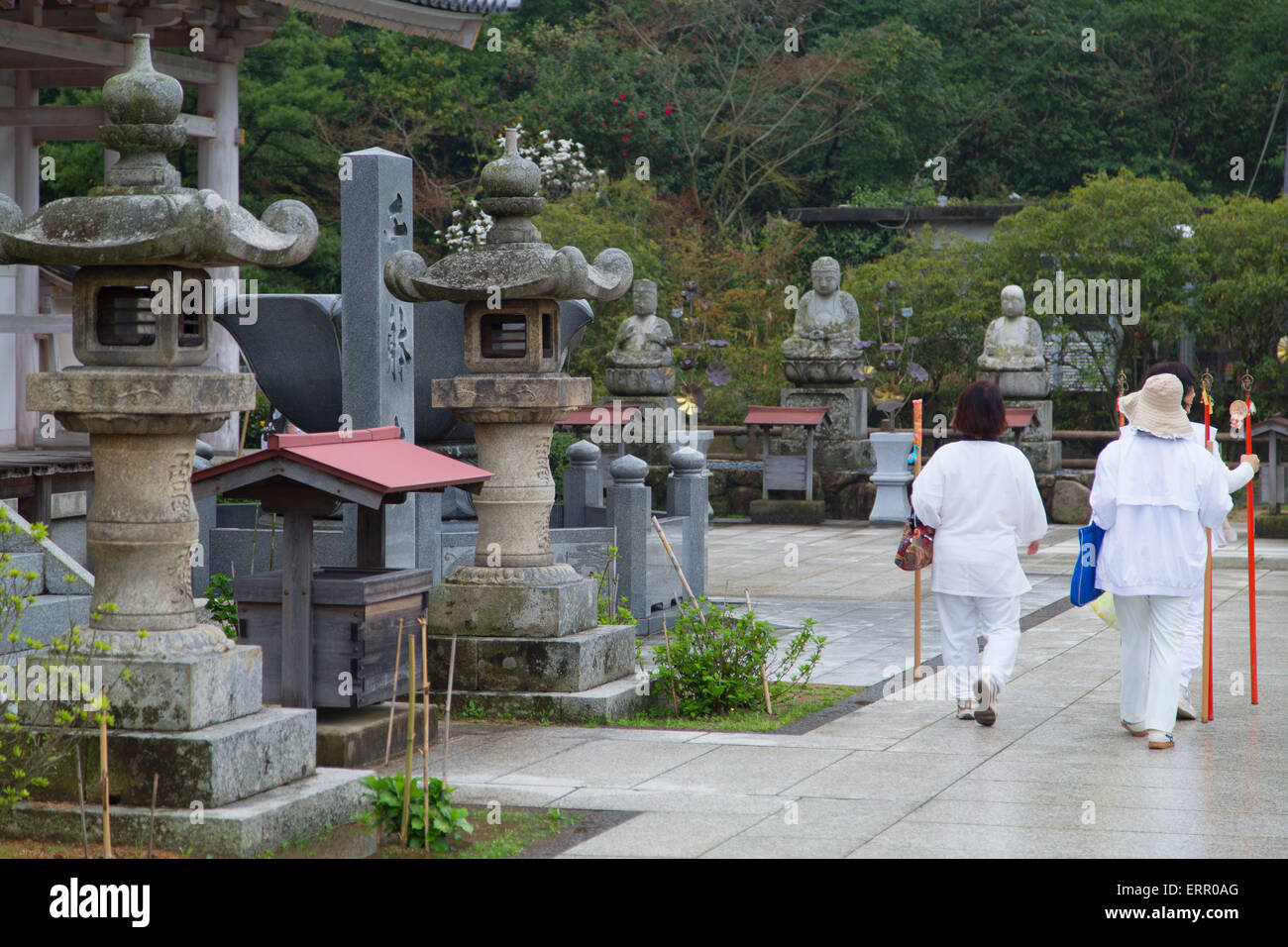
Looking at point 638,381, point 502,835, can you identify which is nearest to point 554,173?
point 638,381

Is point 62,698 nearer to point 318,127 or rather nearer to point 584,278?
point 584,278

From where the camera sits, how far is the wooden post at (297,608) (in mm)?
6086

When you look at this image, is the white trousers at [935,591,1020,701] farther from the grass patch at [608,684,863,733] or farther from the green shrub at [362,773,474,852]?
the green shrub at [362,773,474,852]

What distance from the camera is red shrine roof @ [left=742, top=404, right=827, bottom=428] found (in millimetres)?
19016

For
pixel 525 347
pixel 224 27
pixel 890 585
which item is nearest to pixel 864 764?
pixel 525 347

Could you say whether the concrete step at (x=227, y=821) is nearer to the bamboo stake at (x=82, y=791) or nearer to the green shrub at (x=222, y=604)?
the bamboo stake at (x=82, y=791)

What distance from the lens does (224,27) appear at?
1211 cm

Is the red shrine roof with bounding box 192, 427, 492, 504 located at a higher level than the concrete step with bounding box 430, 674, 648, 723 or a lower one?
higher

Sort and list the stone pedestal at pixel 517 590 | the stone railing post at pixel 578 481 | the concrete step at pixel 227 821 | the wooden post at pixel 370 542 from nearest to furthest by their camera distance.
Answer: the concrete step at pixel 227 821, the wooden post at pixel 370 542, the stone pedestal at pixel 517 590, the stone railing post at pixel 578 481

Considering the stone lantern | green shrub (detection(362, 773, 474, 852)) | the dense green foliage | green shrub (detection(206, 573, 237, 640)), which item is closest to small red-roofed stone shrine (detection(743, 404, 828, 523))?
the dense green foliage

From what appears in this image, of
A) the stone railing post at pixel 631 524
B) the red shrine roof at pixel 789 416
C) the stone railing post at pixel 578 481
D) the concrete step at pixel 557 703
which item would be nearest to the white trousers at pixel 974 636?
the concrete step at pixel 557 703

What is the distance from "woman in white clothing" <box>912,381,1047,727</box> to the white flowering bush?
17.6 meters

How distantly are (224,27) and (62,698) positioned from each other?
844 centimetres

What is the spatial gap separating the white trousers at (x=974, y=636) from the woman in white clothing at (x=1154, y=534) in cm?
45
